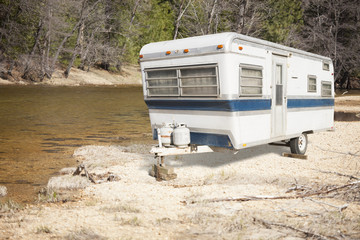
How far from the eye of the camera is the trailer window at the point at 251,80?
8439mm

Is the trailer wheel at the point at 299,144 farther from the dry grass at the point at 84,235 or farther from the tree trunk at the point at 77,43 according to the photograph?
the tree trunk at the point at 77,43

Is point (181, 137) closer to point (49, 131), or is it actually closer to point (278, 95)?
point (278, 95)

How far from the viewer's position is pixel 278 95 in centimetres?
986

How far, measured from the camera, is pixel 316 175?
28.3 feet

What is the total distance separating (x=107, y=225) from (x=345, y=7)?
40.7 metres

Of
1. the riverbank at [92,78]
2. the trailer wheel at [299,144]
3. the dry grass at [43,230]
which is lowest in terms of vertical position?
the dry grass at [43,230]

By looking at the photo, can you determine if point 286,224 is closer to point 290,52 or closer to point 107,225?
point 107,225

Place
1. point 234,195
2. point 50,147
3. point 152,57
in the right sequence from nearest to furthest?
point 234,195 < point 152,57 < point 50,147

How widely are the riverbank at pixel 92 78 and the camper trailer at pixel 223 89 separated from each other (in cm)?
3328

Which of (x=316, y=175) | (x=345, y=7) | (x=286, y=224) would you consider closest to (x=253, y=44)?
(x=316, y=175)

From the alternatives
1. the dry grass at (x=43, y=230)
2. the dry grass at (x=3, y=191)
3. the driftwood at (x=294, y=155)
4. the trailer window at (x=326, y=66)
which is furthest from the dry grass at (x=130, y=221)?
the trailer window at (x=326, y=66)

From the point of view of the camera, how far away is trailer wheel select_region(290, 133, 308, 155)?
11.1m

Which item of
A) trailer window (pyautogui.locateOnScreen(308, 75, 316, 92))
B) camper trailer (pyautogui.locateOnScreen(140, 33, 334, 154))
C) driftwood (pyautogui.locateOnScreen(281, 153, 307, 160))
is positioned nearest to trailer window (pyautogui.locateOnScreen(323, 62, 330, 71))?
trailer window (pyautogui.locateOnScreen(308, 75, 316, 92))

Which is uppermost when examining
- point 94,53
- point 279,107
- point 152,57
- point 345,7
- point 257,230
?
point 345,7
